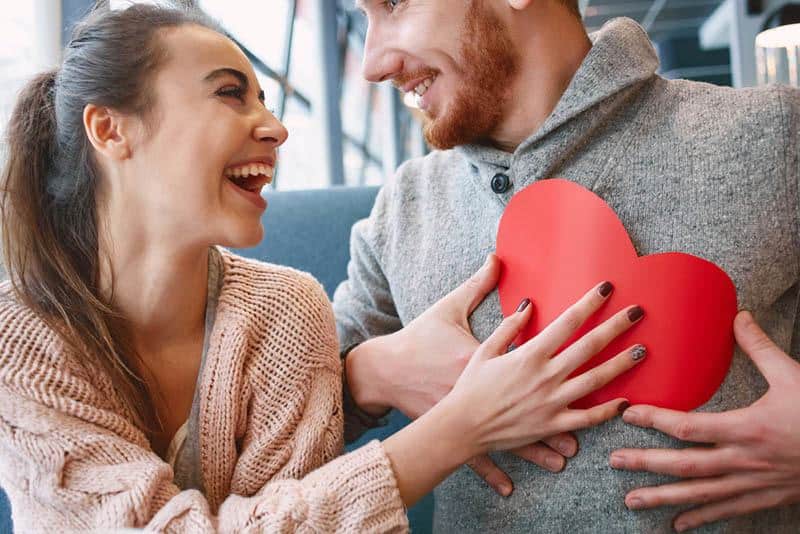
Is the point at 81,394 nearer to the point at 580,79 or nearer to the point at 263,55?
the point at 580,79

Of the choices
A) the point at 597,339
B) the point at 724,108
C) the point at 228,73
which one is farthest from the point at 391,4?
the point at 597,339

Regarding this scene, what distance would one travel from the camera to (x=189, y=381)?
1.11 metres

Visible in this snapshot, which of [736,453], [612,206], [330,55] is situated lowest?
[330,55]

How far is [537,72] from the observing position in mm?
1178

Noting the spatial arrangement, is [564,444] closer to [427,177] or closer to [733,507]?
[733,507]

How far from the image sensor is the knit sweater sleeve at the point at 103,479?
88 centimetres

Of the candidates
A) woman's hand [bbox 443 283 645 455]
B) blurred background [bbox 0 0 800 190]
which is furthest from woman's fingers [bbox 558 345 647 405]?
blurred background [bbox 0 0 800 190]

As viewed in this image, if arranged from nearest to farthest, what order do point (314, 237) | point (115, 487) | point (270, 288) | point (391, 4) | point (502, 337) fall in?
1. point (115, 487)
2. point (502, 337)
3. point (270, 288)
4. point (391, 4)
5. point (314, 237)

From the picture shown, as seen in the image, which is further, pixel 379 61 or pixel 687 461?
pixel 379 61

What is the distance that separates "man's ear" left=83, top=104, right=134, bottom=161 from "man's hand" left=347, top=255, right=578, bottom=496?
1.49ft

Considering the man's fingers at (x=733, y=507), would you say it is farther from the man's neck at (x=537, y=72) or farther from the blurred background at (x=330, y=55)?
the blurred background at (x=330, y=55)

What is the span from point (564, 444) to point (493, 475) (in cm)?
11

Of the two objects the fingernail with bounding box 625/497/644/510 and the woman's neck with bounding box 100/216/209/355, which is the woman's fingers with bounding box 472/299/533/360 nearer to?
the fingernail with bounding box 625/497/644/510

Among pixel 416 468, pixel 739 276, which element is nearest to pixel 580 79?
pixel 739 276
